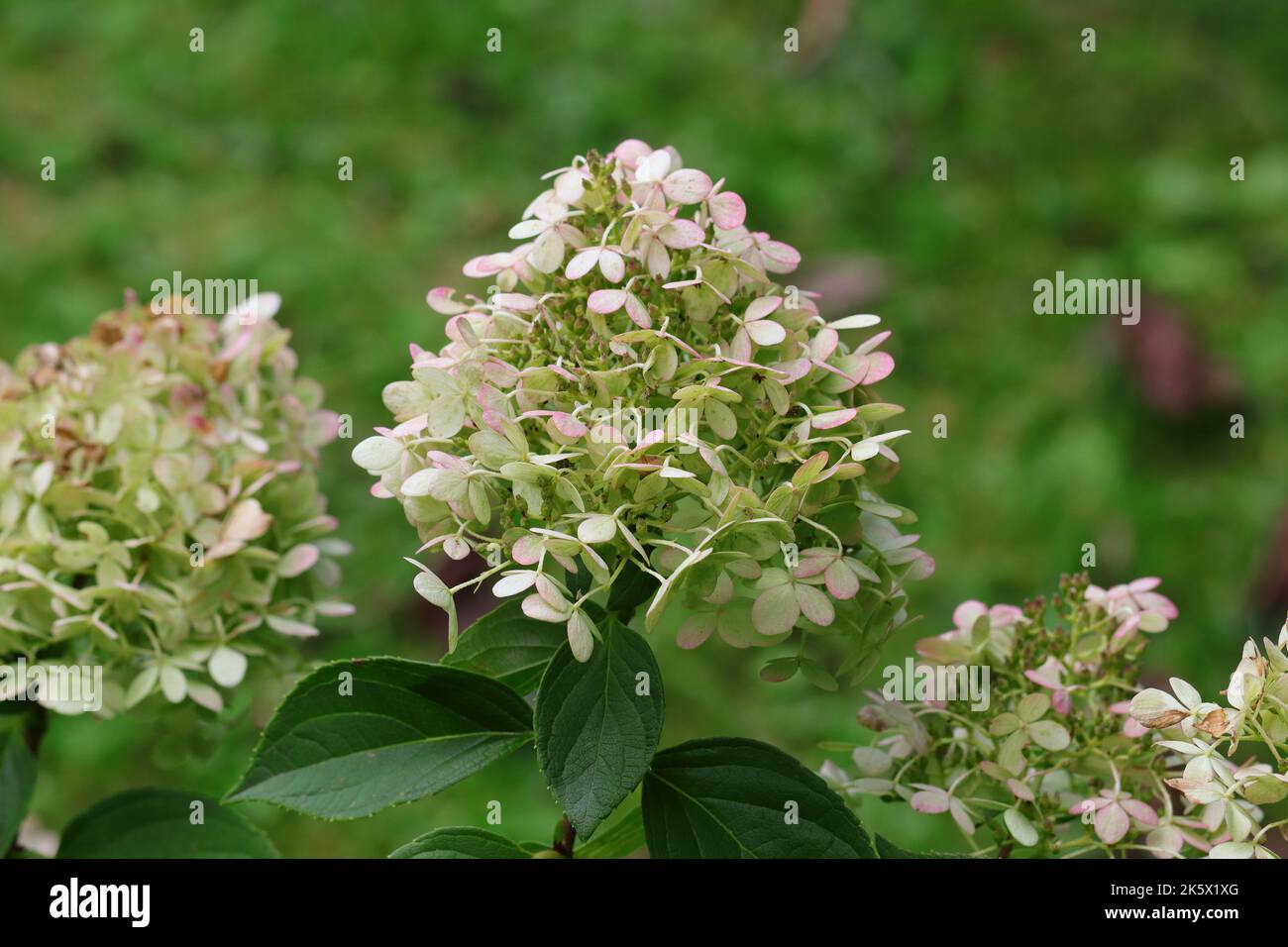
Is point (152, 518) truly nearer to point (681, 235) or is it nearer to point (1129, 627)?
point (681, 235)

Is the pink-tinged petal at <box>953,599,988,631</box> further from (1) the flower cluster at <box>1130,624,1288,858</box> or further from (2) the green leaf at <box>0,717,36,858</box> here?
(2) the green leaf at <box>0,717,36,858</box>

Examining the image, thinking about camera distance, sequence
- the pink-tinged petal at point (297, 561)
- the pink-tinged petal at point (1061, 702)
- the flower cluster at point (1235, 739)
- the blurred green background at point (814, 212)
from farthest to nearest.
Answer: the blurred green background at point (814, 212), the pink-tinged petal at point (297, 561), the pink-tinged petal at point (1061, 702), the flower cluster at point (1235, 739)

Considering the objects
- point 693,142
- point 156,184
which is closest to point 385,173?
point 156,184

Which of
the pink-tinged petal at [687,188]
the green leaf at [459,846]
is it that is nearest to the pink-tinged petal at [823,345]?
the pink-tinged petal at [687,188]

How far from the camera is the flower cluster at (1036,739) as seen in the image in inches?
28.5

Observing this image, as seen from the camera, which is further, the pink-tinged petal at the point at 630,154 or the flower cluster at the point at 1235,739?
the pink-tinged petal at the point at 630,154

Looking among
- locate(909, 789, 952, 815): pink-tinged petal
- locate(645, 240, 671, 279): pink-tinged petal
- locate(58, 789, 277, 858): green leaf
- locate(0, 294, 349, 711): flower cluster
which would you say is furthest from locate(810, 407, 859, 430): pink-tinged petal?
locate(58, 789, 277, 858): green leaf

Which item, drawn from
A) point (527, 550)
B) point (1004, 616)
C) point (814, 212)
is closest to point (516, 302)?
point (527, 550)

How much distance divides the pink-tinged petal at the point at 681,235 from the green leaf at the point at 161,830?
488 mm

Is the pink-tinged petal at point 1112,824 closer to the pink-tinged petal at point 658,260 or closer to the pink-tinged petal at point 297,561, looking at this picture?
the pink-tinged petal at point 658,260

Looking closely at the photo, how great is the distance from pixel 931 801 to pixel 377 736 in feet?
1.01

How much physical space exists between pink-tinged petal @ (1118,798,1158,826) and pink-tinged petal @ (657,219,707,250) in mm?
382

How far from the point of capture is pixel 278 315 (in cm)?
258

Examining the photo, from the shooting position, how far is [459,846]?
27.3 inches
